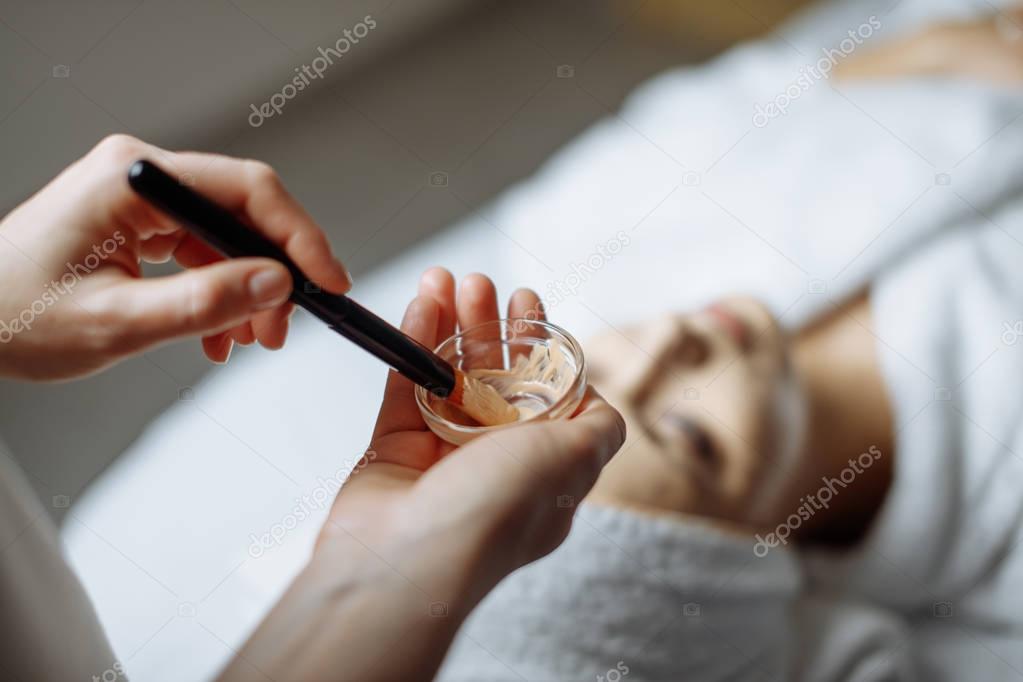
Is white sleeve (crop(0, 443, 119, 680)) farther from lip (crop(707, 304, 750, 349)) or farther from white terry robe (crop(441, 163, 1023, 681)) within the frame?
lip (crop(707, 304, 750, 349))

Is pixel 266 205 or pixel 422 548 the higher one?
pixel 266 205

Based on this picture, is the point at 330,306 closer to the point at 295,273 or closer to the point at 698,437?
the point at 295,273

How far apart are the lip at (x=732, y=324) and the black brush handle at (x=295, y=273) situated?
499mm

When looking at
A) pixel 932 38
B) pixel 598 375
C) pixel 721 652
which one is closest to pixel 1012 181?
pixel 932 38

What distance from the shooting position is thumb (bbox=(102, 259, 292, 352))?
0.53 metres

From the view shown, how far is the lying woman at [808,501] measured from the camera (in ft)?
2.99

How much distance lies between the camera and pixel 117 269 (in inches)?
24.8

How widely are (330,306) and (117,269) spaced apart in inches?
7.3

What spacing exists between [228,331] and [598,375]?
47cm

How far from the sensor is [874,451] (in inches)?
44.4

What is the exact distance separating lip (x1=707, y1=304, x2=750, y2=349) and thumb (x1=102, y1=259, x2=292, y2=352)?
0.66m

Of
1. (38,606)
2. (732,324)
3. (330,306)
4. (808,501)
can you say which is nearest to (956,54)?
(732,324)

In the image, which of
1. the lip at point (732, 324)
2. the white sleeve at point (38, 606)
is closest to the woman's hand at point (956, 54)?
the lip at point (732, 324)

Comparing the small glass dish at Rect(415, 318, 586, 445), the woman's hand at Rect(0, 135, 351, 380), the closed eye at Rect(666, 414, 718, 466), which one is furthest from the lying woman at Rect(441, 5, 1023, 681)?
the woman's hand at Rect(0, 135, 351, 380)
